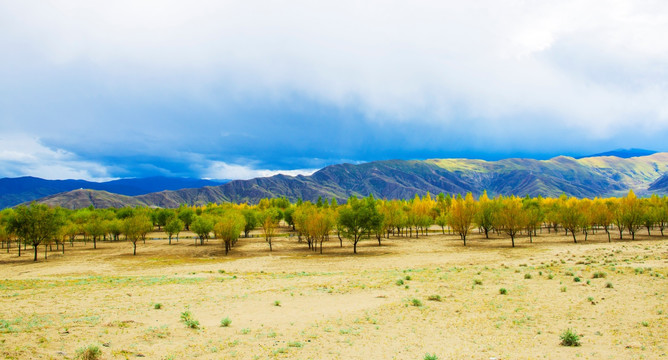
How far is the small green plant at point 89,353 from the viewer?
11922 mm

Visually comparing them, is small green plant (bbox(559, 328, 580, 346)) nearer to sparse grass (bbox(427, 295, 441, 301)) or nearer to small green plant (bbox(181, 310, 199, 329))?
sparse grass (bbox(427, 295, 441, 301))

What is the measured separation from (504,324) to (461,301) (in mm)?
5301

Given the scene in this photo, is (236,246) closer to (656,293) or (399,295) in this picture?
(399,295)

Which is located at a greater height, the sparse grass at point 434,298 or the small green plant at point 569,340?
the small green plant at point 569,340

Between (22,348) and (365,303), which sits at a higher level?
(22,348)

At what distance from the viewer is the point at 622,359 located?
40.8ft

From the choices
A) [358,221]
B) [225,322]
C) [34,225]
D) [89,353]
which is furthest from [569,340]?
[34,225]

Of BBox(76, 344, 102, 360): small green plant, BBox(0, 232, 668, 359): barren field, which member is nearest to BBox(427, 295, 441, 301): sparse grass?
BBox(0, 232, 668, 359): barren field

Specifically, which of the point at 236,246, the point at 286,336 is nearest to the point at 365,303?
the point at 286,336

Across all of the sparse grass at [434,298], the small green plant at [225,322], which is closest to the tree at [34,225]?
the small green plant at [225,322]

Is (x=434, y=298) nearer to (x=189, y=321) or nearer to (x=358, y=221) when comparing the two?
(x=189, y=321)

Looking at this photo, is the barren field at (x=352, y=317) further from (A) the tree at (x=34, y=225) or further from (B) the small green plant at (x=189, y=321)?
(A) the tree at (x=34, y=225)

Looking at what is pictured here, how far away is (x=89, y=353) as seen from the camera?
1205cm

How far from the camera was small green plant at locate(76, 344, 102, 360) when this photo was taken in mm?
11922
